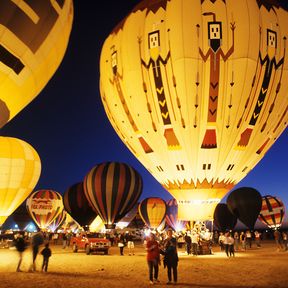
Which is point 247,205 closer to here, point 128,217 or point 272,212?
point 272,212

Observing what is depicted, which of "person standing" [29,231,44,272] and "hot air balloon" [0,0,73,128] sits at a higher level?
"hot air balloon" [0,0,73,128]

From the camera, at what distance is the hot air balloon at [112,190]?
26031 mm

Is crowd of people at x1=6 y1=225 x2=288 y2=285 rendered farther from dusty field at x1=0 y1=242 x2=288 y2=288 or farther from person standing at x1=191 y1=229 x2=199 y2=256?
dusty field at x1=0 y1=242 x2=288 y2=288

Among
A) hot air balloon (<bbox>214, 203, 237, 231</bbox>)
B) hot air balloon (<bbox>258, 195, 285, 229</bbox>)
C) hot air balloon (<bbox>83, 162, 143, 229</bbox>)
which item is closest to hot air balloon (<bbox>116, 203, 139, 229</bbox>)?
hot air balloon (<bbox>214, 203, 237, 231</bbox>)

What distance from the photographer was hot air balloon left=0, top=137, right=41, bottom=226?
67.6ft

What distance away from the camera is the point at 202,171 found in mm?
17344

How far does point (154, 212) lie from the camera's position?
37.9 metres

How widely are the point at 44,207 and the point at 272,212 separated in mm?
18397

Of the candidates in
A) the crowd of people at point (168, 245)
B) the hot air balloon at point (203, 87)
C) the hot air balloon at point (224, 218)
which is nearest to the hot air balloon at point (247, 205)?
the crowd of people at point (168, 245)

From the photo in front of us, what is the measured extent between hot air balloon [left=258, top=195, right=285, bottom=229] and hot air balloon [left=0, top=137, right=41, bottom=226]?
17226mm

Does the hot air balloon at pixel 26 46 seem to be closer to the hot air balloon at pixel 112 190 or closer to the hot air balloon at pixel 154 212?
the hot air balloon at pixel 112 190

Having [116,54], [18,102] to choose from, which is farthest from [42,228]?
[18,102]

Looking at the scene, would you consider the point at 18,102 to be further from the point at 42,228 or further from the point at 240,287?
the point at 42,228

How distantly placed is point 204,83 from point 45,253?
29.5ft
